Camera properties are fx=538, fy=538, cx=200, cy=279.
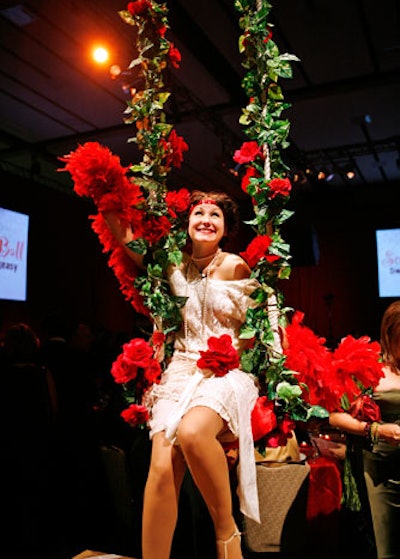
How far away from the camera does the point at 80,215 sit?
909cm

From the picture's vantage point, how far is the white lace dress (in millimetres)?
1940

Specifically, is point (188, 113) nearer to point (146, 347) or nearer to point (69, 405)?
point (69, 405)

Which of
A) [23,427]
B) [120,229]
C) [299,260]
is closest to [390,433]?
[120,229]

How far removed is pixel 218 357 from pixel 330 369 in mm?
444

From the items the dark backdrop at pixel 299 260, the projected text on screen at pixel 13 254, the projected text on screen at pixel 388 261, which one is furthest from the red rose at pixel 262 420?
the projected text on screen at pixel 388 261

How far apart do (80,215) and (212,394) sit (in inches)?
299

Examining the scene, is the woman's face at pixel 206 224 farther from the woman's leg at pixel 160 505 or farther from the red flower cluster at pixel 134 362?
the woman's leg at pixel 160 505

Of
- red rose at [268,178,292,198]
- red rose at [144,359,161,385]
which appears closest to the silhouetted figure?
red rose at [144,359,161,385]

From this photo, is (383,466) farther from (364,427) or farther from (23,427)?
(23,427)

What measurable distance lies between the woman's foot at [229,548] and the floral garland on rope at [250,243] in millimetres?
342

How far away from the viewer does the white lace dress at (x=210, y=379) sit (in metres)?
1.94

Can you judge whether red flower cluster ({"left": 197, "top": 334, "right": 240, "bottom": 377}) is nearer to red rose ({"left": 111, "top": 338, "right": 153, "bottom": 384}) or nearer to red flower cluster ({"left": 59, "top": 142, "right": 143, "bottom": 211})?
red rose ({"left": 111, "top": 338, "right": 153, "bottom": 384})

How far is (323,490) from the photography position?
114 inches

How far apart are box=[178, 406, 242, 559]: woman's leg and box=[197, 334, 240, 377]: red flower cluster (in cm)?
17
